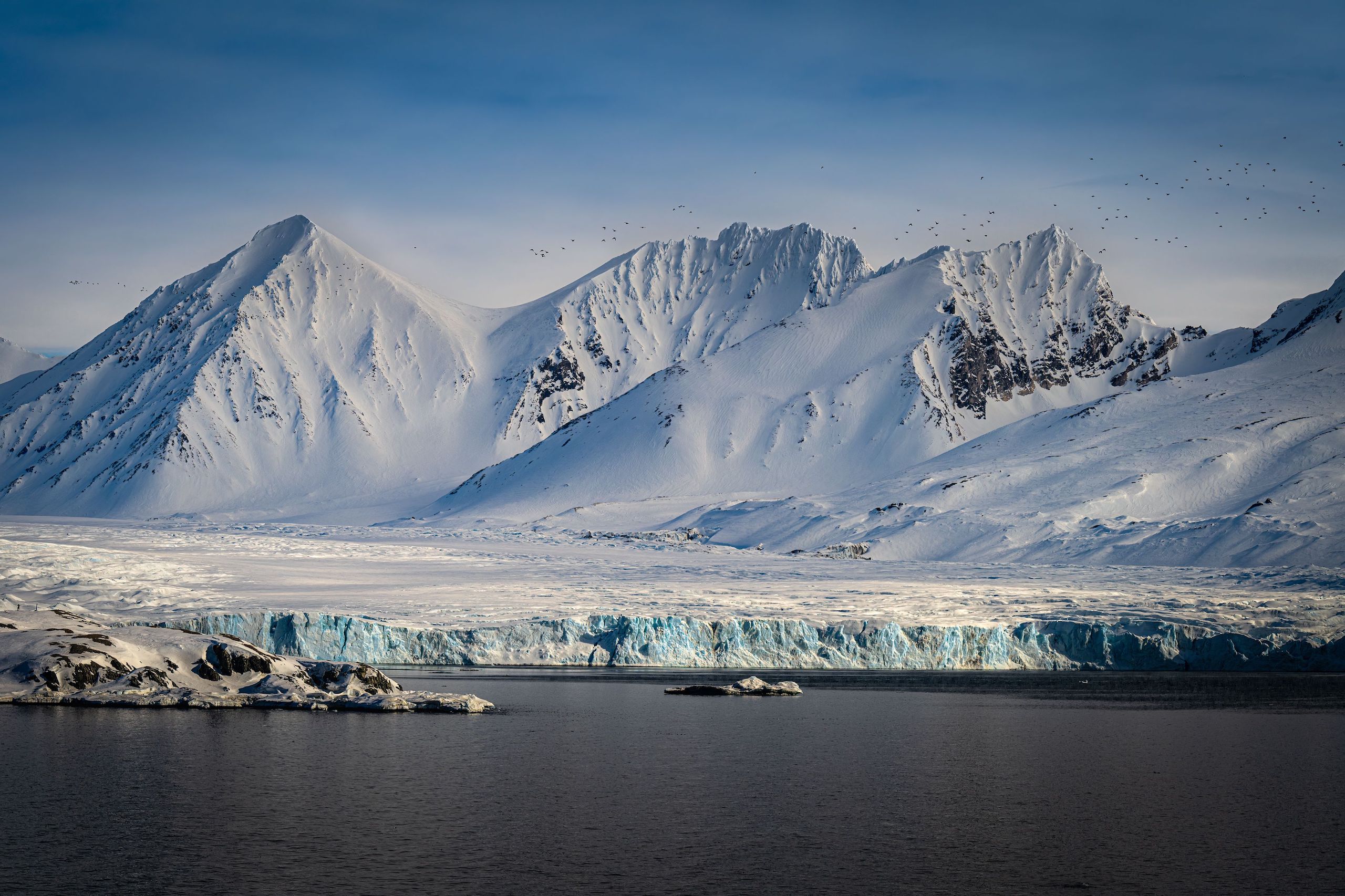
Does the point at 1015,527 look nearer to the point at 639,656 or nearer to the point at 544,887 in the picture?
the point at 639,656

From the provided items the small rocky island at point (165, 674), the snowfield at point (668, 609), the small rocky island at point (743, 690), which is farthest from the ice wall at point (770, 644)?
the small rocky island at point (165, 674)

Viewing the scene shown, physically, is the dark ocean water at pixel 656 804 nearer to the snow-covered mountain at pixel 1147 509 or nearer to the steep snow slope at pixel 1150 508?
the steep snow slope at pixel 1150 508

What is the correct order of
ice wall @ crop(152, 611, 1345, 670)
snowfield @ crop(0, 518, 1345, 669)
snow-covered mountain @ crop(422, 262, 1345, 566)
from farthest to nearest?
snow-covered mountain @ crop(422, 262, 1345, 566) → snowfield @ crop(0, 518, 1345, 669) → ice wall @ crop(152, 611, 1345, 670)

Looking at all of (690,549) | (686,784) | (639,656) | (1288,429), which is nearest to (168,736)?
(686,784)

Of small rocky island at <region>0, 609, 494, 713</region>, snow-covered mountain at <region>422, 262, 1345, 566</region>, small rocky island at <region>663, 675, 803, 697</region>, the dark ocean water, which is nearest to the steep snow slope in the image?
snow-covered mountain at <region>422, 262, 1345, 566</region>

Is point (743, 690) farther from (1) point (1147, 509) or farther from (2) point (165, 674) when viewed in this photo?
(1) point (1147, 509)

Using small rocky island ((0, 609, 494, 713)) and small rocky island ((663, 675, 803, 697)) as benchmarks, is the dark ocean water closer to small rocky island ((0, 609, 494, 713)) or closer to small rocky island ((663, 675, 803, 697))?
small rocky island ((0, 609, 494, 713))

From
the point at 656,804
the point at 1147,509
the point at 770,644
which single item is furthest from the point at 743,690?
the point at 1147,509
